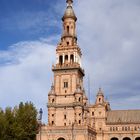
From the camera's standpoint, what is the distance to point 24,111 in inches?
4075

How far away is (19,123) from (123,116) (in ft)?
183

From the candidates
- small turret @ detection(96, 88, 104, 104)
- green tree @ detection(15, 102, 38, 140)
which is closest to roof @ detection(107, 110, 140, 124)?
small turret @ detection(96, 88, 104, 104)

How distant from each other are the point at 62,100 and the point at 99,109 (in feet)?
64.1

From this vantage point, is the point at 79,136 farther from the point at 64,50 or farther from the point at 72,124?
the point at 64,50

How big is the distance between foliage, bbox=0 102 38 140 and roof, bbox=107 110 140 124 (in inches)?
1773

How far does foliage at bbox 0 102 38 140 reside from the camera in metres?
97.2

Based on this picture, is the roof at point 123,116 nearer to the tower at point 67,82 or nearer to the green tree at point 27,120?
the tower at point 67,82

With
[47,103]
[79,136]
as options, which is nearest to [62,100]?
[47,103]

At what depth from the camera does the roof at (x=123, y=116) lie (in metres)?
141

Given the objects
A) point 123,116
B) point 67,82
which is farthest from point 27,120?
point 123,116

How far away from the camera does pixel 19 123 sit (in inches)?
3967

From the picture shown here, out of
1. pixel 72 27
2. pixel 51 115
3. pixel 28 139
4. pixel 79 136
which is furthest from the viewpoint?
pixel 72 27

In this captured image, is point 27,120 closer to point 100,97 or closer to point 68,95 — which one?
point 68,95

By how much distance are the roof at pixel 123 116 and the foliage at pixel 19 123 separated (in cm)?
A: 4502
